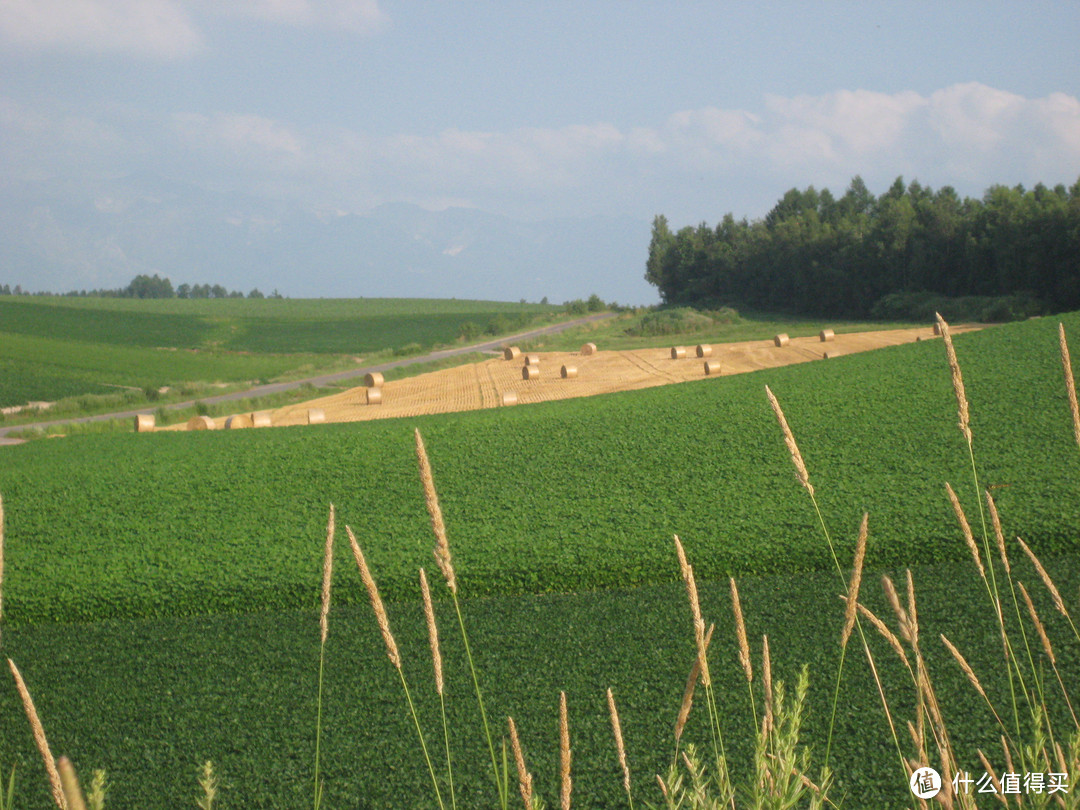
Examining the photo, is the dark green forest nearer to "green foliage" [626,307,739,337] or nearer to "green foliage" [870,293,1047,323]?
"green foliage" [870,293,1047,323]

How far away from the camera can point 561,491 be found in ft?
28.8

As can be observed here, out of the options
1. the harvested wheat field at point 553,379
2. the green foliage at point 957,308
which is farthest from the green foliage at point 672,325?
the harvested wheat field at point 553,379

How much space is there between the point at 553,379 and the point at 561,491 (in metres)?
7.30

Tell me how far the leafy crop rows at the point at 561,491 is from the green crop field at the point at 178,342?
26.3 m

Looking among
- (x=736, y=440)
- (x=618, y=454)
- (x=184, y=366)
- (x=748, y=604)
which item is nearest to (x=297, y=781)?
(x=748, y=604)

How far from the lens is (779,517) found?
25.3 ft

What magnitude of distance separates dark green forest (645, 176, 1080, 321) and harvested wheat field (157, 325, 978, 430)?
15811 millimetres

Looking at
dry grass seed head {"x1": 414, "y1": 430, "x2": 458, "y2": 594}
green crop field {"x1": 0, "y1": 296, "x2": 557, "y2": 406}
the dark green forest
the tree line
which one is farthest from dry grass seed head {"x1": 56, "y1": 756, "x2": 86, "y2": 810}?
the tree line

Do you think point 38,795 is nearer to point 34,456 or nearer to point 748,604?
point 748,604

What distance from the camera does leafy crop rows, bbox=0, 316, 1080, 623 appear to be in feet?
23.6

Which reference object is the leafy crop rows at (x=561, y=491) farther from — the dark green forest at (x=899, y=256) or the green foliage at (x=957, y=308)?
the dark green forest at (x=899, y=256)

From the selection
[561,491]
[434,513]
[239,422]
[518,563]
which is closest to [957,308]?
[239,422]

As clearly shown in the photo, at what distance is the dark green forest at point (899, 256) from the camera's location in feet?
99.8

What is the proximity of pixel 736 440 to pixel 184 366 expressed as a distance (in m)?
38.7
